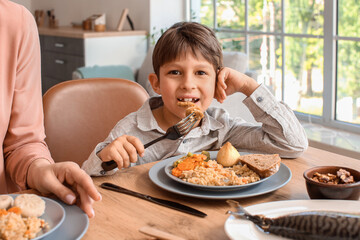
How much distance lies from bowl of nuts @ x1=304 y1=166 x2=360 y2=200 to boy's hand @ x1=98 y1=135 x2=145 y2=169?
15.4 inches

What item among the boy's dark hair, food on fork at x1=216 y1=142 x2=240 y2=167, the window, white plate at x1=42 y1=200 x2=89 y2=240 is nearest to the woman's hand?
white plate at x1=42 y1=200 x2=89 y2=240

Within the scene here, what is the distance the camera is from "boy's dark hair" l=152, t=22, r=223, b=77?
4.69ft

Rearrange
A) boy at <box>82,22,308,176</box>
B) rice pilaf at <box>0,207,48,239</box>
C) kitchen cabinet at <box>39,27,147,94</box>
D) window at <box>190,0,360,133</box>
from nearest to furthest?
rice pilaf at <box>0,207,48,239</box>
boy at <box>82,22,308,176</box>
window at <box>190,0,360,133</box>
kitchen cabinet at <box>39,27,147,94</box>

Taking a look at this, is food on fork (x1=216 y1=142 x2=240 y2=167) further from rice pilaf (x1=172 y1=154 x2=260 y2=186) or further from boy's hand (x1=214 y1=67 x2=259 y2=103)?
boy's hand (x1=214 y1=67 x2=259 y2=103)

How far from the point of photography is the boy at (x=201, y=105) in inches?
54.5

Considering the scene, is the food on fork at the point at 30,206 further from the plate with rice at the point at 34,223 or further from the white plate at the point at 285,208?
the white plate at the point at 285,208

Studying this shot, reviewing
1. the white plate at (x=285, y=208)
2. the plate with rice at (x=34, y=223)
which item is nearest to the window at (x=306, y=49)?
the white plate at (x=285, y=208)

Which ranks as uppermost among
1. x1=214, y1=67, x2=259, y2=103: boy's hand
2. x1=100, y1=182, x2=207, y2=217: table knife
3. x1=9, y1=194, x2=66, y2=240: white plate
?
x1=214, y1=67, x2=259, y2=103: boy's hand

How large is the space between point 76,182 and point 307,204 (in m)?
0.41

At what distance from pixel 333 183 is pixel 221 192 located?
21cm

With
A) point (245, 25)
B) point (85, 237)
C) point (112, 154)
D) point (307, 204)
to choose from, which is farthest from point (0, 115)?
point (245, 25)

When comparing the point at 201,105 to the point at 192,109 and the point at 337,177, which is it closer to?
the point at 192,109

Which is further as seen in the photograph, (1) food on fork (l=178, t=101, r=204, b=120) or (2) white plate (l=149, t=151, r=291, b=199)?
(1) food on fork (l=178, t=101, r=204, b=120)

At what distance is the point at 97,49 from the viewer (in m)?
4.60
